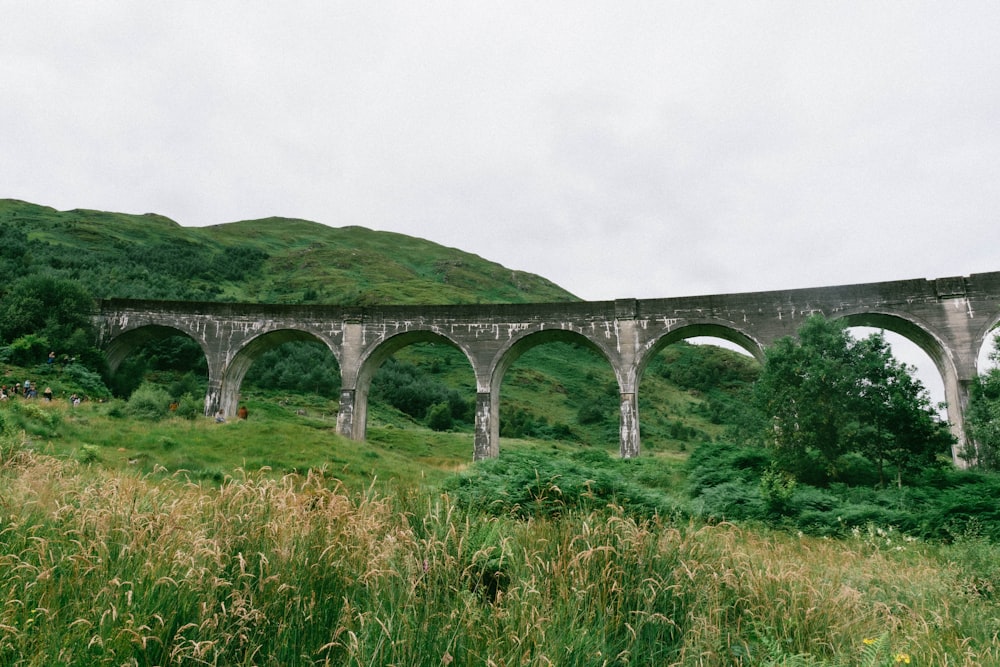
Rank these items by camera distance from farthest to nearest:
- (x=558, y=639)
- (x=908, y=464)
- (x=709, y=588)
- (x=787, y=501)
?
1. (x=908, y=464)
2. (x=787, y=501)
3. (x=709, y=588)
4. (x=558, y=639)

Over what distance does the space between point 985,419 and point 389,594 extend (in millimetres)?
21513

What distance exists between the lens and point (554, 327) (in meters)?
27.0

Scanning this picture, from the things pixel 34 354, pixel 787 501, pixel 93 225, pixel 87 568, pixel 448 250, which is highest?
pixel 448 250

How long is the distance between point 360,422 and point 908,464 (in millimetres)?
22183

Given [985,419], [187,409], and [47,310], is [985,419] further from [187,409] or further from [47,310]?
[47,310]

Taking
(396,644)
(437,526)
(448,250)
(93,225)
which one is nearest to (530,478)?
(437,526)

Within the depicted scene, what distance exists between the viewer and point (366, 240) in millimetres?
134375

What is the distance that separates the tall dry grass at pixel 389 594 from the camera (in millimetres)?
3238

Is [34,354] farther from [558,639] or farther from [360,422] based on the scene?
[558,639]

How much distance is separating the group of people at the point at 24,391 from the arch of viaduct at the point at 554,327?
5.79 m

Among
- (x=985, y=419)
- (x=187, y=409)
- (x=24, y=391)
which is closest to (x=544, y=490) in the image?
(x=985, y=419)

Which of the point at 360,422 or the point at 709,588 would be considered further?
the point at 360,422

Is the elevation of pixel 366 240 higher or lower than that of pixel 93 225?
higher

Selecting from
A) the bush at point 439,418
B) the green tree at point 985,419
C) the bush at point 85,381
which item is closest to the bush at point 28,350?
the bush at point 85,381
